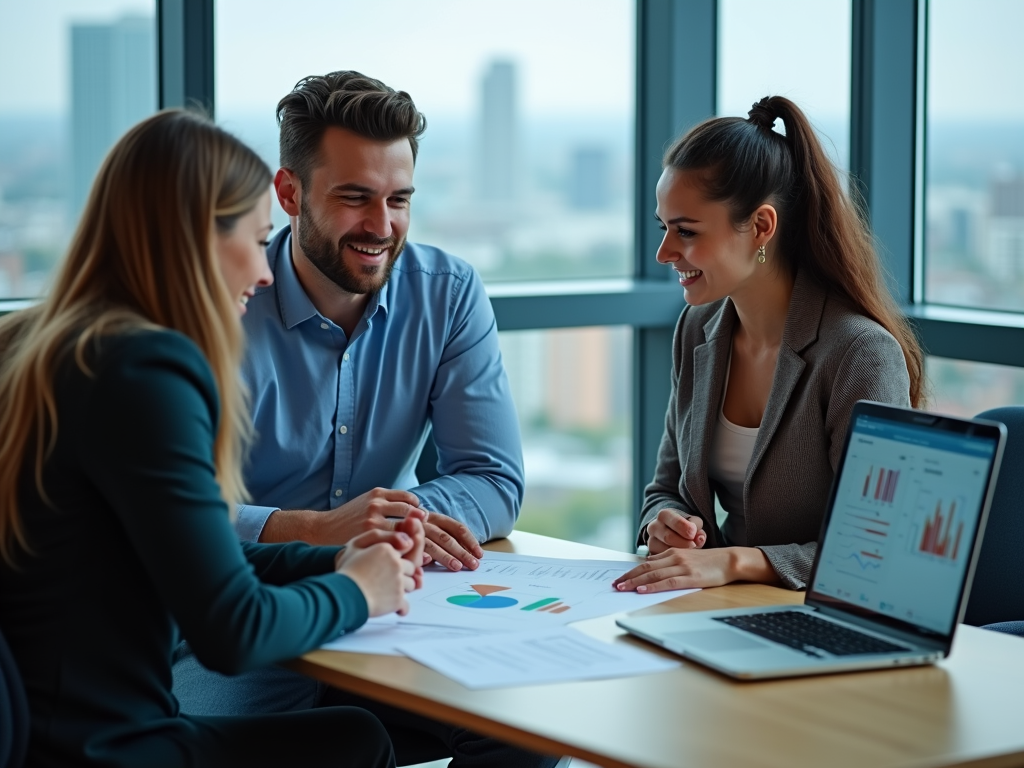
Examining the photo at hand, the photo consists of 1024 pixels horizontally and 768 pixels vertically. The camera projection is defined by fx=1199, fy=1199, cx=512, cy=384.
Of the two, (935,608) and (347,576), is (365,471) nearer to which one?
(347,576)

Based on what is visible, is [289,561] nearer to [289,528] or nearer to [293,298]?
[289,528]

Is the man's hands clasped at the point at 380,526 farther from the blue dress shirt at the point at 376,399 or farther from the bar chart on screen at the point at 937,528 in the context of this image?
the bar chart on screen at the point at 937,528

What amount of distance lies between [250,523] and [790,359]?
3.30 feet

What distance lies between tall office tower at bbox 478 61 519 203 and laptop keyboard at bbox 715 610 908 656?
214 centimetres

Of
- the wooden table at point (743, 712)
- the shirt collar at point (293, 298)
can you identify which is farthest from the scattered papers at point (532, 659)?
the shirt collar at point (293, 298)

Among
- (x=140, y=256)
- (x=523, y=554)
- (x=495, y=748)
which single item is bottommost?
(x=495, y=748)

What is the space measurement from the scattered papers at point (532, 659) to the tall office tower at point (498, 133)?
7.10 feet

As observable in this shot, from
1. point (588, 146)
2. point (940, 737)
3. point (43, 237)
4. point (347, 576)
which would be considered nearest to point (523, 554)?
point (347, 576)

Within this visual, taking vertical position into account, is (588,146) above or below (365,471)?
above

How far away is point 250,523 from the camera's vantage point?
206cm

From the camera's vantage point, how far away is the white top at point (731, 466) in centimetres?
230

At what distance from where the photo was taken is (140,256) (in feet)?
4.97

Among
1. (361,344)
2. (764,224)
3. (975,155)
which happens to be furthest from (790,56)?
(361,344)

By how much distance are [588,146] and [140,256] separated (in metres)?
2.37
